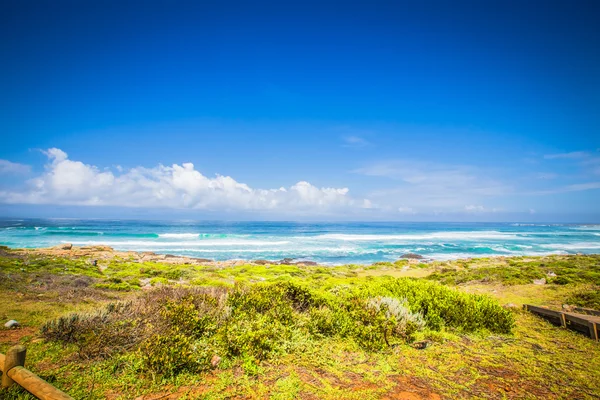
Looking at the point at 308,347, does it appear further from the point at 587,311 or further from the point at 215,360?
the point at 587,311

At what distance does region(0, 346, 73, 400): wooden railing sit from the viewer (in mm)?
3533

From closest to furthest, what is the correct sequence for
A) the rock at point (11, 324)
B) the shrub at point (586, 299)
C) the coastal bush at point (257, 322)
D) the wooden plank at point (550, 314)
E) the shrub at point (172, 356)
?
1. the shrub at point (172, 356)
2. the coastal bush at point (257, 322)
3. the rock at point (11, 324)
4. the wooden plank at point (550, 314)
5. the shrub at point (586, 299)

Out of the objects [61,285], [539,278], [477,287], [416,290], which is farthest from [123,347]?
[539,278]

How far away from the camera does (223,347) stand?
5.52 meters

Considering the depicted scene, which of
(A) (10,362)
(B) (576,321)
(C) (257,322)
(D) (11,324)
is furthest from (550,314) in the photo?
(D) (11,324)

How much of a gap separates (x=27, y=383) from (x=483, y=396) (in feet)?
21.3

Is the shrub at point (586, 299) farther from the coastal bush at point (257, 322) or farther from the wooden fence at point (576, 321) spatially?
the coastal bush at point (257, 322)

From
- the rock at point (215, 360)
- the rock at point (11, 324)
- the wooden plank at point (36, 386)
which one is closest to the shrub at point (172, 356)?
the rock at point (215, 360)

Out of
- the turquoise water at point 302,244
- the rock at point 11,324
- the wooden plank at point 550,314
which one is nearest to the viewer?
the rock at point 11,324

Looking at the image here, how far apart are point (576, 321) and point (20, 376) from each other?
36.5 ft

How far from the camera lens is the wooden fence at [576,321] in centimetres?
650

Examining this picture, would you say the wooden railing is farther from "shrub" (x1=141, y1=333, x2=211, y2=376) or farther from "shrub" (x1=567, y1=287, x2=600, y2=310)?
"shrub" (x1=567, y1=287, x2=600, y2=310)

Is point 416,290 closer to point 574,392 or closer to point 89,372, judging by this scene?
point 574,392

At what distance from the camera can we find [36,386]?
11.8 ft
